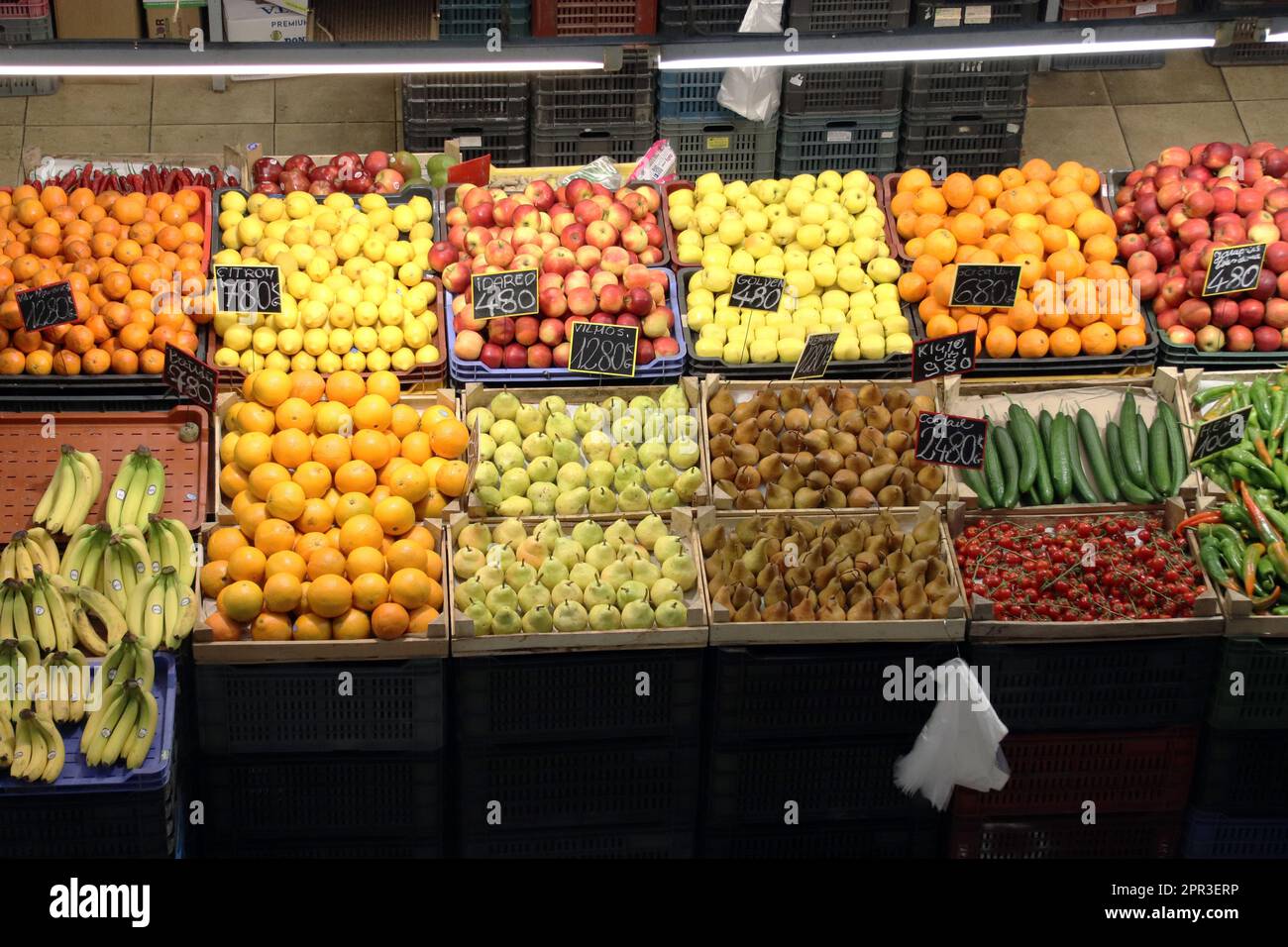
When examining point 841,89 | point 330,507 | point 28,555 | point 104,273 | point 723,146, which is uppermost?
point 841,89

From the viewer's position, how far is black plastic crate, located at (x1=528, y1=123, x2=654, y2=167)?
6949 mm

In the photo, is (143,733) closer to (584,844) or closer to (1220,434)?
(584,844)

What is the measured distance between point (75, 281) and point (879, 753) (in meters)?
3.20

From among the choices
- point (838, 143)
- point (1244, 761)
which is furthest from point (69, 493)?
point (1244, 761)

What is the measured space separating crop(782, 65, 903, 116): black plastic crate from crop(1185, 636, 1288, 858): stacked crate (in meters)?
2.99

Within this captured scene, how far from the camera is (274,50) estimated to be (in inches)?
175

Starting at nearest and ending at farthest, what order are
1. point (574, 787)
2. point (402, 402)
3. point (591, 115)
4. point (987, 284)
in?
1. point (574, 787)
2. point (402, 402)
3. point (987, 284)
4. point (591, 115)

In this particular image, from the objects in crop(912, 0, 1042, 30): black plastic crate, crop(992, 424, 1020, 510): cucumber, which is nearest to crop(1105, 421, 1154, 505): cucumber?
crop(992, 424, 1020, 510): cucumber

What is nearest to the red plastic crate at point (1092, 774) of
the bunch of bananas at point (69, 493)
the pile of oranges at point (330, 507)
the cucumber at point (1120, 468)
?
the cucumber at point (1120, 468)

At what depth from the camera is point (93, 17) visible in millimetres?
8383

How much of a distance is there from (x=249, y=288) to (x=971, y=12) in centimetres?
326

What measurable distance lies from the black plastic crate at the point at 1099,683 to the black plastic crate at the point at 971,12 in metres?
2.98
